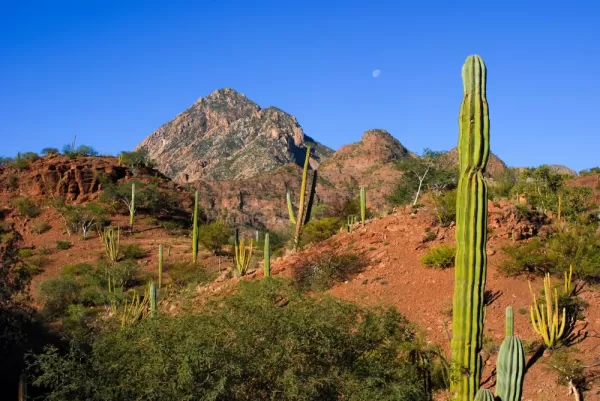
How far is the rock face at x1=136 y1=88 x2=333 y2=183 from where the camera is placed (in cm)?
9062

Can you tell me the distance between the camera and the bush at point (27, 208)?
42.2 m

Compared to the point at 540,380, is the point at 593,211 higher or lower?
higher

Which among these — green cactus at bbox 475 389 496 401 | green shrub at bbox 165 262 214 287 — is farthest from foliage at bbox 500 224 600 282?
green shrub at bbox 165 262 214 287

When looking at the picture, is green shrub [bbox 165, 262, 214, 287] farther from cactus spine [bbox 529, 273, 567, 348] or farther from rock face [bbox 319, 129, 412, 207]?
rock face [bbox 319, 129, 412, 207]

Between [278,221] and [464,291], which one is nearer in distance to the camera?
[464,291]

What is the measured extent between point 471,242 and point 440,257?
8.91 meters

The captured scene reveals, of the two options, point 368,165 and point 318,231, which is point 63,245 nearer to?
point 318,231

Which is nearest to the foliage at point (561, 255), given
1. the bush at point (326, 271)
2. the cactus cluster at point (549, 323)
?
the cactus cluster at point (549, 323)

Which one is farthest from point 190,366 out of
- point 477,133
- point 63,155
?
point 63,155

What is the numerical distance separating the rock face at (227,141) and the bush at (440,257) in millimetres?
61976

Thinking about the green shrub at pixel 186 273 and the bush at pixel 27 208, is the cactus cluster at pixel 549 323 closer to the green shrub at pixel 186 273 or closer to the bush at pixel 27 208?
the green shrub at pixel 186 273

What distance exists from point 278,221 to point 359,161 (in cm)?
1288

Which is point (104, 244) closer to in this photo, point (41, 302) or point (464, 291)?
point (41, 302)

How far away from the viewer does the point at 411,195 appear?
3456 cm
